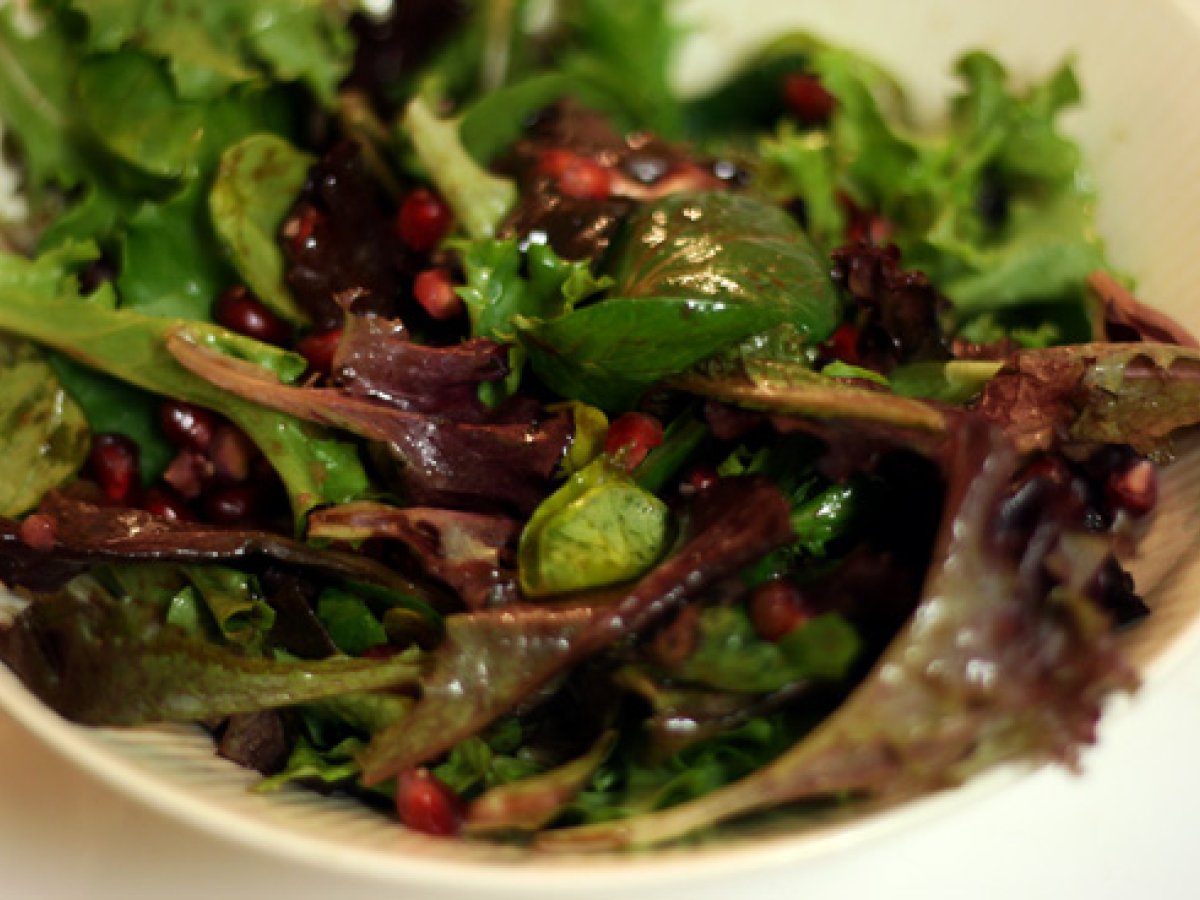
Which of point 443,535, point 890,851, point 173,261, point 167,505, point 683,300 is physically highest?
point 683,300

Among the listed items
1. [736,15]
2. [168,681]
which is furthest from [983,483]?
[736,15]

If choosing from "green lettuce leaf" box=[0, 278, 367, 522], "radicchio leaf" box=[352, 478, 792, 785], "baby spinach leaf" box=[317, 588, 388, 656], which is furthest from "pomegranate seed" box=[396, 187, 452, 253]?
"radicchio leaf" box=[352, 478, 792, 785]

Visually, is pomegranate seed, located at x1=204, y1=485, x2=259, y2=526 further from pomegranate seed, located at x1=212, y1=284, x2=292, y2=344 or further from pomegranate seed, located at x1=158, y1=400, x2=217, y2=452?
pomegranate seed, located at x1=212, y1=284, x2=292, y2=344

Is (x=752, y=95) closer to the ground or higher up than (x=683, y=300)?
higher up

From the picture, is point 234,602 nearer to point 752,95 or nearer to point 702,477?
point 702,477

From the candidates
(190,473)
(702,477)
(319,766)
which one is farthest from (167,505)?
(702,477)
